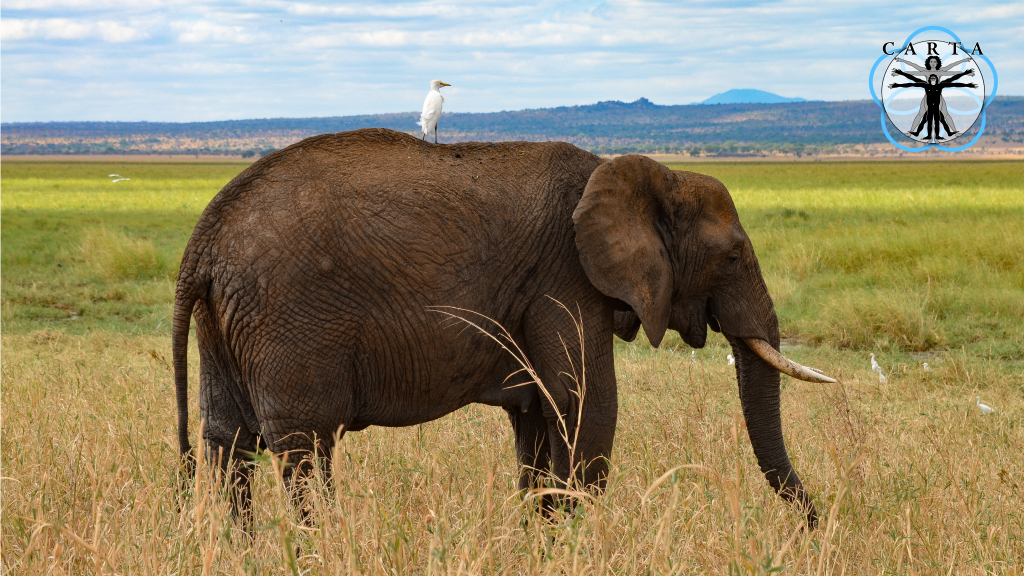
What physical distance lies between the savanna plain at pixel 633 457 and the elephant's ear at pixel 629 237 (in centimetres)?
79

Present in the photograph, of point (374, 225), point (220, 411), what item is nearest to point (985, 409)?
point (374, 225)

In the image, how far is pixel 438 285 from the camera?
12.6ft

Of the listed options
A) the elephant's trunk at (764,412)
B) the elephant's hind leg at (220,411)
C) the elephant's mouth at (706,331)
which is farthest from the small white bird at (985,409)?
the elephant's hind leg at (220,411)

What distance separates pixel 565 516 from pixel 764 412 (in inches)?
51.6

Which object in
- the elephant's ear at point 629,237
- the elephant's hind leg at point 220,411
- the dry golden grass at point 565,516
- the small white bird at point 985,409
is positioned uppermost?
the elephant's ear at point 629,237

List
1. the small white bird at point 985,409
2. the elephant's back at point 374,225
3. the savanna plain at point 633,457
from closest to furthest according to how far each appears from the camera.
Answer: the savanna plain at point 633,457, the elephant's back at point 374,225, the small white bird at point 985,409

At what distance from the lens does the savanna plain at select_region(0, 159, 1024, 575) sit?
2.81 meters

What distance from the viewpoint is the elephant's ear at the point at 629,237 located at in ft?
13.1

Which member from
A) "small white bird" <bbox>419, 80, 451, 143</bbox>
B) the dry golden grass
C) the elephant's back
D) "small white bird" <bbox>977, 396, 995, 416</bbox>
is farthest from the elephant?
"small white bird" <bbox>419, 80, 451, 143</bbox>

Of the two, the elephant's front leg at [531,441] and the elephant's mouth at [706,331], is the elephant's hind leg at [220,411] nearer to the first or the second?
the elephant's front leg at [531,441]

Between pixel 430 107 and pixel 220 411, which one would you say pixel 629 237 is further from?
pixel 430 107

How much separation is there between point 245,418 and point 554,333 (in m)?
1.37

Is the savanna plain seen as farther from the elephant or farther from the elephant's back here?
the elephant's back

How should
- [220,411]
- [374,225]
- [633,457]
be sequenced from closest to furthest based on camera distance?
1. [374,225]
2. [220,411]
3. [633,457]
